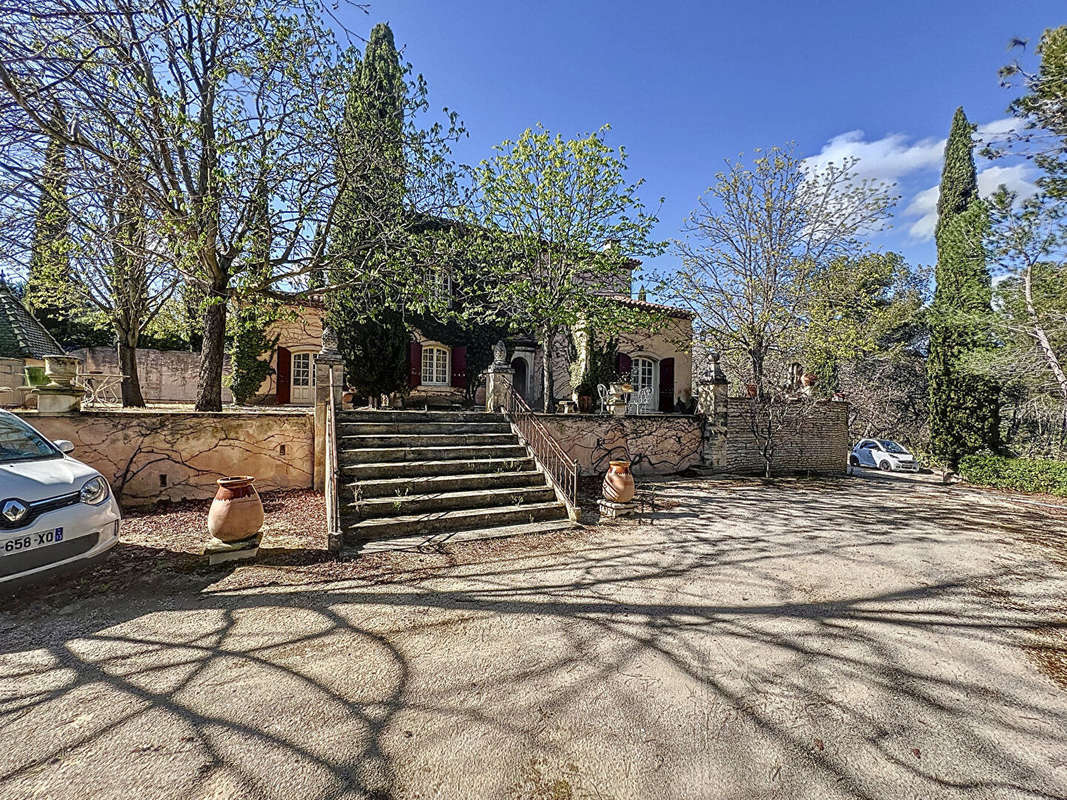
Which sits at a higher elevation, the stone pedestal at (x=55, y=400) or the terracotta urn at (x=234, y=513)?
the stone pedestal at (x=55, y=400)

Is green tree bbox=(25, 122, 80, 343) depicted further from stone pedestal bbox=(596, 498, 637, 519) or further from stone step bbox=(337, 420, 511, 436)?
stone pedestal bbox=(596, 498, 637, 519)

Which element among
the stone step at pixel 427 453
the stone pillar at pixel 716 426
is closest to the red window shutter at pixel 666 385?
the stone pillar at pixel 716 426

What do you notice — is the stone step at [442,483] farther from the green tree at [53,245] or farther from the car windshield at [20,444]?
the green tree at [53,245]

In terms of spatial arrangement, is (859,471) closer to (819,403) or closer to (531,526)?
(819,403)

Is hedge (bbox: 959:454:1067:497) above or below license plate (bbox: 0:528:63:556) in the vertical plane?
below

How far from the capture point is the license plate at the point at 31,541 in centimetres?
295

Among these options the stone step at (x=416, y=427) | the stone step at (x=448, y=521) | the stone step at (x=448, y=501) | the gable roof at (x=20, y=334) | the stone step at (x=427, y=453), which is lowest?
the stone step at (x=448, y=521)

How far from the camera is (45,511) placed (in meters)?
3.17

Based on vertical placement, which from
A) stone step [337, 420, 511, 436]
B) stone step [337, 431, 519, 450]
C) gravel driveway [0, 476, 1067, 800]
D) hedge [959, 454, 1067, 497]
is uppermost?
stone step [337, 420, 511, 436]

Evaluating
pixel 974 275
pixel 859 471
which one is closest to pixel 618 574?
pixel 859 471

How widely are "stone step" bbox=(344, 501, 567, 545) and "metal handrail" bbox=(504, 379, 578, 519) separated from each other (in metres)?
0.45

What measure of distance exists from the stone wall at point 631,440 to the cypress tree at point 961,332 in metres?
8.78

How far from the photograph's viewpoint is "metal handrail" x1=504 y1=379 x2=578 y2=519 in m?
6.66

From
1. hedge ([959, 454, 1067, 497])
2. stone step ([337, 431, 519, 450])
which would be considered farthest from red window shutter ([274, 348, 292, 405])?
hedge ([959, 454, 1067, 497])
